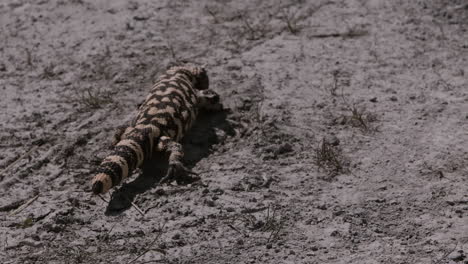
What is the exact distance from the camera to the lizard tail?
4875 mm

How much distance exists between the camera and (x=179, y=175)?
5219mm

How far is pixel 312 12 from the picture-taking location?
24.0ft

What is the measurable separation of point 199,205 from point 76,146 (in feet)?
4.15

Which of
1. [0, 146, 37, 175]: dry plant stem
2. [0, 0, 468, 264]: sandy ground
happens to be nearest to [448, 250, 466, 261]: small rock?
[0, 0, 468, 264]: sandy ground

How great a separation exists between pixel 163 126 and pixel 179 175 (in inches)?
18.3

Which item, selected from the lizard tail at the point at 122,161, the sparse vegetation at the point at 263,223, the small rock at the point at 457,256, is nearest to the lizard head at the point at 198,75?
the lizard tail at the point at 122,161

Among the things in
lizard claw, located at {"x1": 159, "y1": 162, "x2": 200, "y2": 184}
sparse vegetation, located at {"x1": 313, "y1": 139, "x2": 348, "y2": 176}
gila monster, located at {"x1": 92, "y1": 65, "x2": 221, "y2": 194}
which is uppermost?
gila monster, located at {"x1": 92, "y1": 65, "x2": 221, "y2": 194}

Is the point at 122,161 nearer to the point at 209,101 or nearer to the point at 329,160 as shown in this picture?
the point at 209,101

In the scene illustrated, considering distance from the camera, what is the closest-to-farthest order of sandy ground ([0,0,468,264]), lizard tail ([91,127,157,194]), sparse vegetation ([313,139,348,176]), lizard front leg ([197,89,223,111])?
sandy ground ([0,0,468,264]) → lizard tail ([91,127,157,194]) → sparse vegetation ([313,139,348,176]) → lizard front leg ([197,89,223,111])

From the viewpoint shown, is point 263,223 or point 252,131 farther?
point 252,131

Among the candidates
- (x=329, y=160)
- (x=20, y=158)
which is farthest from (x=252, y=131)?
(x=20, y=158)

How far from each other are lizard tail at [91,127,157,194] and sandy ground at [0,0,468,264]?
0.51 ft

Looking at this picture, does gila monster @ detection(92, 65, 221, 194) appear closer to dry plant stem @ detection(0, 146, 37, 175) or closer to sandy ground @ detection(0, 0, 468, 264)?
sandy ground @ detection(0, 0, 468, 264)

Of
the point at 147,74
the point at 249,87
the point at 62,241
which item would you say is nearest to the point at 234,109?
the point at 249,87
